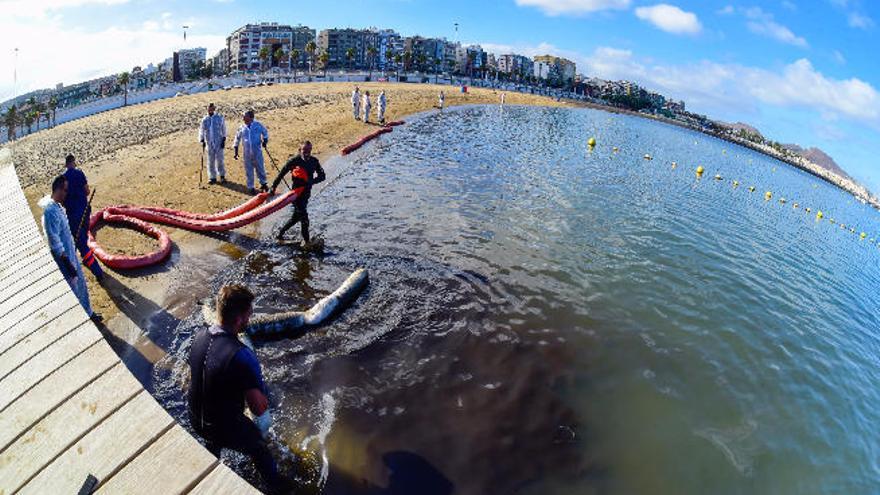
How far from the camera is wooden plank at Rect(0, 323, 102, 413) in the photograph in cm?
402

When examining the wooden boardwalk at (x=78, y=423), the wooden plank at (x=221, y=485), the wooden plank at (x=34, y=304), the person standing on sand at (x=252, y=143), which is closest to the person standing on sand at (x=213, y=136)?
the person standing on sand at (x=252, y=143)

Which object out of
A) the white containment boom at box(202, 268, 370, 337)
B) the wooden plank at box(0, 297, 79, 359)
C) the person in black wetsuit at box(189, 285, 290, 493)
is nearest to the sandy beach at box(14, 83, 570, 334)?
the white containment boom at box(202, 268, 370, 337)

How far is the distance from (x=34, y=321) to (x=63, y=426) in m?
1.88

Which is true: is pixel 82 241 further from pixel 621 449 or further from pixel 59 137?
pixel 59 137

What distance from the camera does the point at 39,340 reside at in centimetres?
453

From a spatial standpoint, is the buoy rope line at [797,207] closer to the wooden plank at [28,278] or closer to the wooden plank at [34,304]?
the wooden plank at [28,278]

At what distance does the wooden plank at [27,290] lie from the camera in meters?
5.23

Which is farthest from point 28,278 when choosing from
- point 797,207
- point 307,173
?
point 797,207

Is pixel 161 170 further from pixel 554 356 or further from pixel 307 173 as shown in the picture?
pixel 554 356

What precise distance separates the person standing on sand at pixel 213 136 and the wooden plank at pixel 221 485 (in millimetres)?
15389

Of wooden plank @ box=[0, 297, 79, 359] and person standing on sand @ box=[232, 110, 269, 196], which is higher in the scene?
person standing on sand @ box=[232, 110, 269, 196]

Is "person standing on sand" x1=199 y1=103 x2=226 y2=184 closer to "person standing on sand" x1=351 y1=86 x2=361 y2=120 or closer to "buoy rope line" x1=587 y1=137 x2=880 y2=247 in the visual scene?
"person standing on sand" x1=351 y1=86 x2=361 y2=120

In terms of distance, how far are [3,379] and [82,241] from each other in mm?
6896

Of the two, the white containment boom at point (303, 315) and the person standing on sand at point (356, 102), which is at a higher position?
the person standing on sand at point (356, 102)
